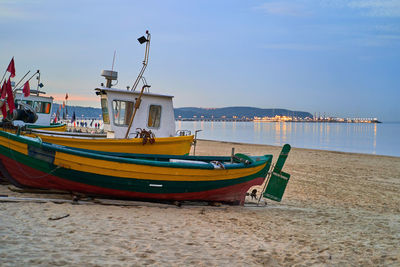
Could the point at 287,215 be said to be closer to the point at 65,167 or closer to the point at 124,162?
the point at 124,162

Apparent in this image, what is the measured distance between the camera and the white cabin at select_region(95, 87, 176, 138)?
10.8 m

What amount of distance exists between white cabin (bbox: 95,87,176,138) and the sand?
373 centimetres

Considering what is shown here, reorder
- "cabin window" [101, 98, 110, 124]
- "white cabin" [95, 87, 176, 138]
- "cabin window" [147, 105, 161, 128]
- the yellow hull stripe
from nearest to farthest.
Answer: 1. the yellow hull stripe
2. "white cabin" [95, 87, 176, 138]
3. "cabin window" [101, 98, 110, 124]
4. "cabin window" [147, 105, 161, 128]

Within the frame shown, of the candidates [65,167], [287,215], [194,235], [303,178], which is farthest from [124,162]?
[303,178]

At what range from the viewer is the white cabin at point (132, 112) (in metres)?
10.8

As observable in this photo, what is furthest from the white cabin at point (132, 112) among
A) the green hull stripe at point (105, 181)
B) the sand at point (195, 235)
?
the green hull stripe at point (105, 181)

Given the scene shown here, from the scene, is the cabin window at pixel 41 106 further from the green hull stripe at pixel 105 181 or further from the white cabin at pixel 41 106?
the green hull stripe at pixel 105 181

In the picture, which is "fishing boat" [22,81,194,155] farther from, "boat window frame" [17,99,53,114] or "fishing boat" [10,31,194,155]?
"boat window frame" [17,99,53,114]

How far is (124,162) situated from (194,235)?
211cm

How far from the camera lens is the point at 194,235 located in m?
5.79

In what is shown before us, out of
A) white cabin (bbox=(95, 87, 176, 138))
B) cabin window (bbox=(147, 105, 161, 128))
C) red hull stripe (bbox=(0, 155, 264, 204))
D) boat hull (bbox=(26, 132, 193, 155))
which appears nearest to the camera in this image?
red hull stripe (bbox=(0, 155, 264, 204))

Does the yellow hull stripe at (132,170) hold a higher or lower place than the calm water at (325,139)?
higher

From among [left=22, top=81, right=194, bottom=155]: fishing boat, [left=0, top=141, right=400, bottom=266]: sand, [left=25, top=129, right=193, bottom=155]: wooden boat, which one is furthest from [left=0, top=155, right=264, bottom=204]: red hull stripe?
[left=22, top=81, right=194, bottom=155]: fishing boat

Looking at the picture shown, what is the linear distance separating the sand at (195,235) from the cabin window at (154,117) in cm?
423
